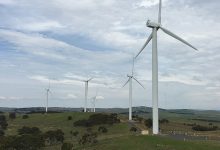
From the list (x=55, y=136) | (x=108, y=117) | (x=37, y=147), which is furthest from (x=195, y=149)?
(x=108, y=117)

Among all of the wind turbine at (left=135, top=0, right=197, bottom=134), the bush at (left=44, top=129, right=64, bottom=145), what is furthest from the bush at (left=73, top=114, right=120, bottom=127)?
the wind turbine at (left=135, top=0, right=197, bottom=134)

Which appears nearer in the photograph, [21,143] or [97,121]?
[21,143]

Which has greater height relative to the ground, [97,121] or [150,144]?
[97,121]

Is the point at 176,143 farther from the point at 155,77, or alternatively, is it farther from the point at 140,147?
the point at 155,77

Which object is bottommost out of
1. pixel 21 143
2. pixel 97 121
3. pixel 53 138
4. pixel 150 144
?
pixel 21 143

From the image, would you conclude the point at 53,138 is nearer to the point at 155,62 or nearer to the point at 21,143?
the point at 21,143

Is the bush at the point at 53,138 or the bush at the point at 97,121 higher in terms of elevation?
the bush at the point at 97,121

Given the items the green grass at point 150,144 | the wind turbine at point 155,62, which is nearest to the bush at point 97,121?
the green grass at point 150,144

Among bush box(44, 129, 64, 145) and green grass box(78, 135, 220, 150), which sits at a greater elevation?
green grass box(78, 135, 220, 150)

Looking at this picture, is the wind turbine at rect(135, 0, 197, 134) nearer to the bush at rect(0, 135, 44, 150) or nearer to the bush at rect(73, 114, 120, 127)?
the bush at rect(0, 135, 44, 150)

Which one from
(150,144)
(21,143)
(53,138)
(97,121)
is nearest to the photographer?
(150,144)

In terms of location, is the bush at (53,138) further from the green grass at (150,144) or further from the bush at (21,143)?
the green grass at (150,144)

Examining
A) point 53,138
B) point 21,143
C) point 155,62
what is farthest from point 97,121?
point 155,62

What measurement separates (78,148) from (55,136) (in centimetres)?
3928
